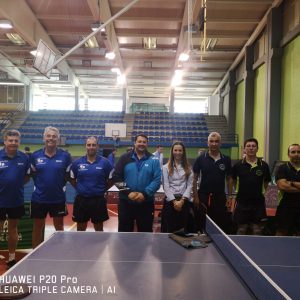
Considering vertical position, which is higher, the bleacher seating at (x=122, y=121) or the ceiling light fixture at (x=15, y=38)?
the ceiling light fixture at (x=15, y=38)

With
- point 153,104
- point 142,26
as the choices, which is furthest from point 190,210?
point 153,104

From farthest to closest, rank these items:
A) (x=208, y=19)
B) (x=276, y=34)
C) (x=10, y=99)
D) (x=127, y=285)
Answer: (x=10, y=99)
(x=208, y=19)
(x=276, y=34)
(x=127, y=285)

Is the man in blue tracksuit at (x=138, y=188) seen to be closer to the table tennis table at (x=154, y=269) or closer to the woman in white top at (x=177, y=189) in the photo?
the woman in white top at (x=177, y=189)

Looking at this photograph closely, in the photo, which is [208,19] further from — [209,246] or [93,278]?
[93,278]

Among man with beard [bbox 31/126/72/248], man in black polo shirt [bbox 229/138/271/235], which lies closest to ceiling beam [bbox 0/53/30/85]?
man with beard [bbox 31/126/72/248]

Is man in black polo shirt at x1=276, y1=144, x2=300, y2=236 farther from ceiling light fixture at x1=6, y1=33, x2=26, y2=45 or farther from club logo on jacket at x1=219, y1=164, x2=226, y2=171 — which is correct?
ceiling light fixture at x1=6, y1=33, x2=26, y2=45

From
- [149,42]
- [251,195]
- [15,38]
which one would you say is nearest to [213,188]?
[251,195]

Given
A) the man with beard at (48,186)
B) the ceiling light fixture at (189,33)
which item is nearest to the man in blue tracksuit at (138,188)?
the man with beard at (48,186)

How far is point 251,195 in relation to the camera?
4141 millimetres

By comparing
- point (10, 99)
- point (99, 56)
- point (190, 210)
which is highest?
point (99, 56)

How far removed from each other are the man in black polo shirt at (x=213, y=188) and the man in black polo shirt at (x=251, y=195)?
18 centimetres

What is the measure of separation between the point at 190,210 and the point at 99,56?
→ 550 inches

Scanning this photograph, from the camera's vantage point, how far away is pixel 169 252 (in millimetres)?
2545

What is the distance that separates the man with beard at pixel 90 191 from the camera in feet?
14.0
